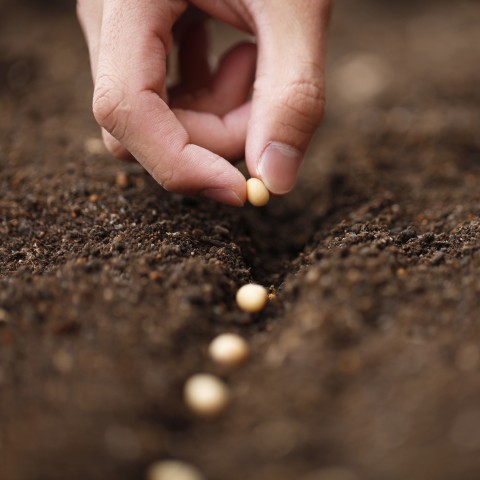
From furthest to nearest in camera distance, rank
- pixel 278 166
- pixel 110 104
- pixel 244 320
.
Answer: pixel 278 166
pixel 110 104
pixel 244 320

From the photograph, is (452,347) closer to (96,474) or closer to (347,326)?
(347,326)

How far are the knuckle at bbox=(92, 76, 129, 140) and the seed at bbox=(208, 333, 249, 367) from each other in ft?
2.04

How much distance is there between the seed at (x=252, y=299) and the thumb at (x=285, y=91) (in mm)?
338

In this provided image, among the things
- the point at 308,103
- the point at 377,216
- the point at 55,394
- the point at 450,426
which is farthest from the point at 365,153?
the point at 55,394

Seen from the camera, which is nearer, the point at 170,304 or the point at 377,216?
the point at 170,304

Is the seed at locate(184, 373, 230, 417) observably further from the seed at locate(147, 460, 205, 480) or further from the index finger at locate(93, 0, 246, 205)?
the index finger at locate(93, 0, 246, 205)

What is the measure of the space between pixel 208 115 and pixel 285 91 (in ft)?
0.95

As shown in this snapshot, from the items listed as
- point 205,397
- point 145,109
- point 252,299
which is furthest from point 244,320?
point 145,109

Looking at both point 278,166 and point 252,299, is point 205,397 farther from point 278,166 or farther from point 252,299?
point 278,166

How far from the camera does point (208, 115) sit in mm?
1691

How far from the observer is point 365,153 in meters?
2.24

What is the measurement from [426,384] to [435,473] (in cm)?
17

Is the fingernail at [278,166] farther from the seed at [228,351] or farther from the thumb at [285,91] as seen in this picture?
the seed at [228,351]

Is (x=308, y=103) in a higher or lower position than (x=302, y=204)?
lower
